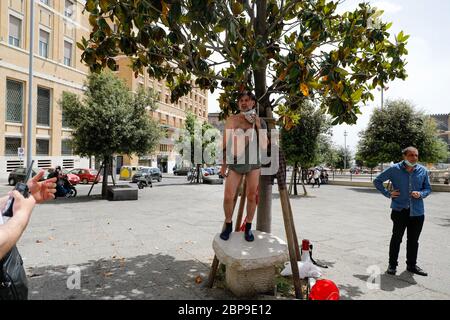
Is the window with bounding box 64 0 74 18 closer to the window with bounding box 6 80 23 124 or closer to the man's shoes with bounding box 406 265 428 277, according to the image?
the window with bounding box 6 80 23 124

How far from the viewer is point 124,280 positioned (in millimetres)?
4426

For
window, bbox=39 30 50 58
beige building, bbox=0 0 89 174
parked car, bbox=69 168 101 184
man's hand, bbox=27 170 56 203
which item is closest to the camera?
man's hand, bbox=27 170 56 203

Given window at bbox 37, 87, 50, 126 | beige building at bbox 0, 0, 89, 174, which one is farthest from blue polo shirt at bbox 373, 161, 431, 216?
window at bbox 37, 87, 50, 126

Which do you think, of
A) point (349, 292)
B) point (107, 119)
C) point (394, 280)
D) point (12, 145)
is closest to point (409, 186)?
point (394, 280)

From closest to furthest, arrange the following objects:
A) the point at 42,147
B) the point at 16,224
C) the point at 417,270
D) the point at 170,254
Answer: the point at 16,224 < the point at 417,270 < the point at 170,254 < the point at 42,147

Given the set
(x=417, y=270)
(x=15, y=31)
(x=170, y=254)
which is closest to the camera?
(x=417, y=270)

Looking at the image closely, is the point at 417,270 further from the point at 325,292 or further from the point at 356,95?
the point at 356,95

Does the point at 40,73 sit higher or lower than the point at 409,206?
higher

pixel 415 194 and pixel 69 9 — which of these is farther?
pixel 69 9

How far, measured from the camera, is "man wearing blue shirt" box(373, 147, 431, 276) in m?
4.88

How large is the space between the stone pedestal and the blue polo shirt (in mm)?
2193

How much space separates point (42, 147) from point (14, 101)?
197 inches

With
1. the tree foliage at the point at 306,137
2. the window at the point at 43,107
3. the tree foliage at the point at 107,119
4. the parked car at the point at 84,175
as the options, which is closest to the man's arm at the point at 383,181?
the tree foliage at the point at 107,119
